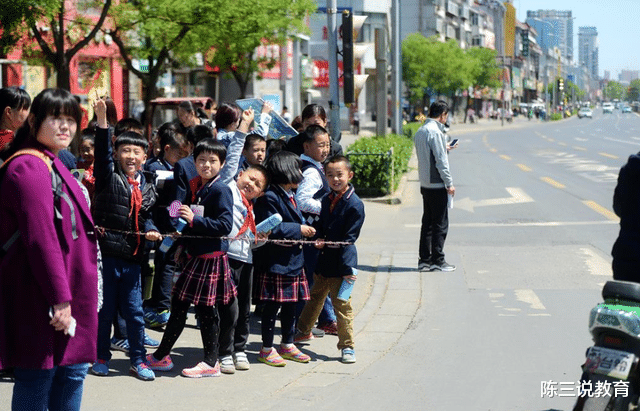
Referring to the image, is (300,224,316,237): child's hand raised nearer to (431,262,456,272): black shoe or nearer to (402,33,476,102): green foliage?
(431,262,456,272): black shoe

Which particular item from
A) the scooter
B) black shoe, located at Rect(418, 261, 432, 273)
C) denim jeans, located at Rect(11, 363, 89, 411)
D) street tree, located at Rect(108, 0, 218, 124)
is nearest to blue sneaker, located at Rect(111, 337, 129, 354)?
denim jeans, located at Rect(11, 363, 89, 411)

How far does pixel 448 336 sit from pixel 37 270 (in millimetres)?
4377

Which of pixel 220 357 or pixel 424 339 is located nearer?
pixel 220 357

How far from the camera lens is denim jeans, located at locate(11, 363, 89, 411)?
13.2 feet

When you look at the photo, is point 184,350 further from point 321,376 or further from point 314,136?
point 314,136

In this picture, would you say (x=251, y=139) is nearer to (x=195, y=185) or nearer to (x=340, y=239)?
(x=195, y=185)

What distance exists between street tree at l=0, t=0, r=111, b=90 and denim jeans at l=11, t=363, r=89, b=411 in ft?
37.4

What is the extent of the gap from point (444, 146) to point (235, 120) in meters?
3.29


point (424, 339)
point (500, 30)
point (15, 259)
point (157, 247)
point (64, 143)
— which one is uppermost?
point (500, 30)

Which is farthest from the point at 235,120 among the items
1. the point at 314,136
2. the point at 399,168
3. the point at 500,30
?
the point at 500,30

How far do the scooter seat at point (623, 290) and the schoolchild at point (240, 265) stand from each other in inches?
105

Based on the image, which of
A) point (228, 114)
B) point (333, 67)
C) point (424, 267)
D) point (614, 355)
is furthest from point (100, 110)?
point (333, 67)

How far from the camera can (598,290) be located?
934cm

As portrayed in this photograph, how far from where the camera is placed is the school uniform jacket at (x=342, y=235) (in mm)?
6828
